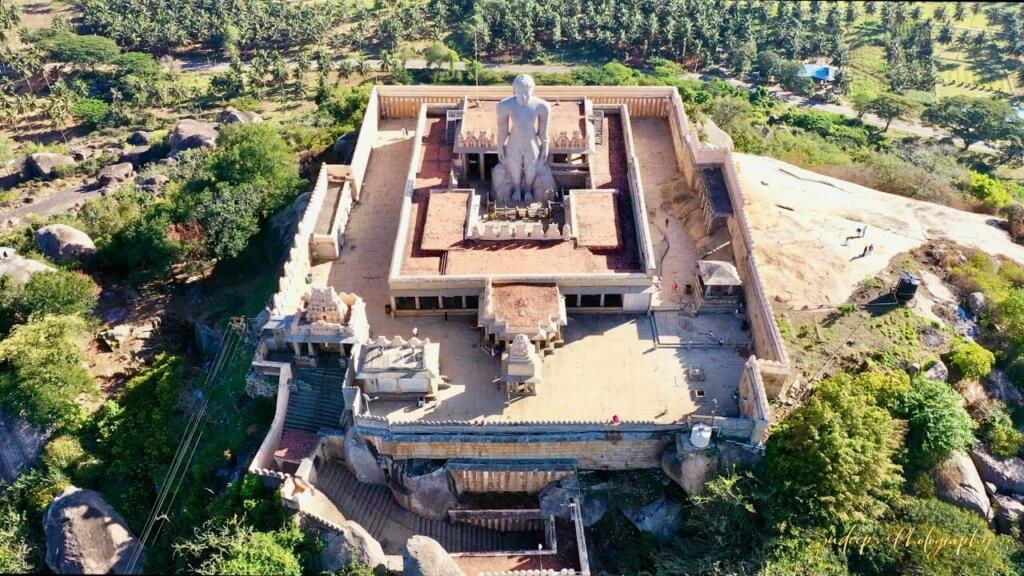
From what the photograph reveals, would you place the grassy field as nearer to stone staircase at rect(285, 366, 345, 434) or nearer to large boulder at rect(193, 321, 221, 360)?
stone staircase at rect(285, 366, 345, 434)

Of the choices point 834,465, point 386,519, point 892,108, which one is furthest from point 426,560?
point 892,108

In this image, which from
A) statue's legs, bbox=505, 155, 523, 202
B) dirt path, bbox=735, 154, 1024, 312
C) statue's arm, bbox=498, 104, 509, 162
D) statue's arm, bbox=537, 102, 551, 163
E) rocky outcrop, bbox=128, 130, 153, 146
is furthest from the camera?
rocky outcrop, bbox=128, 130, 153, 146

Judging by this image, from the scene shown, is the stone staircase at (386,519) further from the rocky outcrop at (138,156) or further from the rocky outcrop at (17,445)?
the rocky outcrop at (138,156)

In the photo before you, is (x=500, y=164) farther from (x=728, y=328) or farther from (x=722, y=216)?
(x=728, y=328)

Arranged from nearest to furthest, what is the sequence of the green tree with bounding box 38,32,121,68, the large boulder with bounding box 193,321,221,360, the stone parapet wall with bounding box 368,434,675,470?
the stone parapet wall with bounding box 368,434,675,470 < the large boulder with bounding box 193,321,221,360 < the green tree with bounding box 38,32,121,68

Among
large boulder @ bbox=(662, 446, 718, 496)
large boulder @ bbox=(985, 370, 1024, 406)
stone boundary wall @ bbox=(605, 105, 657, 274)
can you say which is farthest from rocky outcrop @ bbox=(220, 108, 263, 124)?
large boulder @ bbox=(985, 370, 1024, 406)

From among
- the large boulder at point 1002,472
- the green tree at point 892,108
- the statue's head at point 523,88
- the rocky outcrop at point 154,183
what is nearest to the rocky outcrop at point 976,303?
the large boulder at point 1002,472

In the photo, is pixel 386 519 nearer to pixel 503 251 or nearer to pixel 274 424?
pixel 274 424
